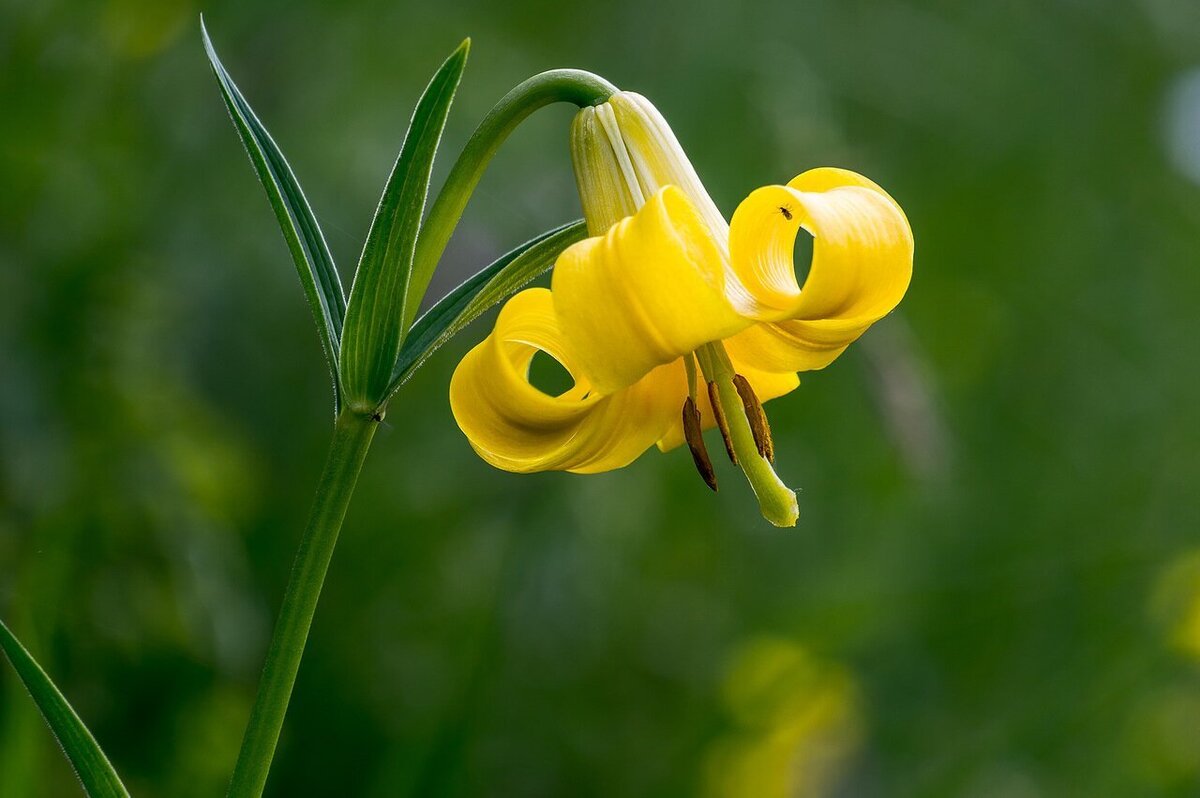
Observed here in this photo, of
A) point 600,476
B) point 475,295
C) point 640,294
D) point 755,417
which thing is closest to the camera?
point 640,294

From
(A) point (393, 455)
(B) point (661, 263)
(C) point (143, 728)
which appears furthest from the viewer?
(A) point (393, 455)

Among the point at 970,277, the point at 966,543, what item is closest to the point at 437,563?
the point at 966,543

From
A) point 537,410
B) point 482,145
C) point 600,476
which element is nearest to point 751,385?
point 537,410

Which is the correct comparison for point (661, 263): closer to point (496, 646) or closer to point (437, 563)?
point (496, 646)

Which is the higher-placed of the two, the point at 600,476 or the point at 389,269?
the point at 600,476

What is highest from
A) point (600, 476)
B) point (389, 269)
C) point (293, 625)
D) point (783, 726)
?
point (600, 476)

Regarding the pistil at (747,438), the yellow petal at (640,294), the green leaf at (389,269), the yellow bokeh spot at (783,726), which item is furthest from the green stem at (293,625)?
the yellow bokeh spot at (783,726)

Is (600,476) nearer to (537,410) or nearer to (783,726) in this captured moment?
(783,726)

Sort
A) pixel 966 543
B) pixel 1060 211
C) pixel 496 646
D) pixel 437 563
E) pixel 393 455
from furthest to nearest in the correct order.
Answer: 1. pixel 1060 211
2. pixel 966 543
3. pixel 393 455
4. pixel 437 563
5. pixel 496 646

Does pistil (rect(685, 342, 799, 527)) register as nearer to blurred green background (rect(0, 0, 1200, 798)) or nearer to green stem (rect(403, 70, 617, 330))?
green stem (rect(403, 70, 617, 330))
